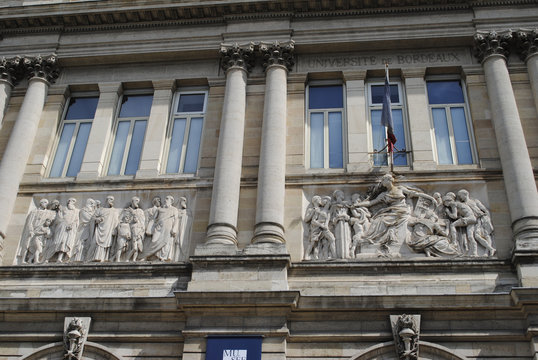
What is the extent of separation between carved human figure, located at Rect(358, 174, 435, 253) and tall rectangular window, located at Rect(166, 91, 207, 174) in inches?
206

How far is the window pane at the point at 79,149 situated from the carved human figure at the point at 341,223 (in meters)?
7.63

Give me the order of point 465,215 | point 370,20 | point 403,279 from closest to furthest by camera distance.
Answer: point 403,279 < point 465,215 < point 370,20

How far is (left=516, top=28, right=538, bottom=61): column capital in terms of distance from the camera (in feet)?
61.5

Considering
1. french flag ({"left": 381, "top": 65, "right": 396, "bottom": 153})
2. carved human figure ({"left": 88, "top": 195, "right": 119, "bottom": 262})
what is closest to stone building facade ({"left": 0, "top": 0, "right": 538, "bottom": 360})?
carved human figure ({"left": 88, "top": 195, "right": 119, "bottom": 262})

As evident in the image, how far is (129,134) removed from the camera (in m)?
19.5

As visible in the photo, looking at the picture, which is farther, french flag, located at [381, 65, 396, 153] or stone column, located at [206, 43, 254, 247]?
french flag, located at [381, 65, 396, 153]

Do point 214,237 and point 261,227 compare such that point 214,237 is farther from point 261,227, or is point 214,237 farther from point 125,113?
point 125,113

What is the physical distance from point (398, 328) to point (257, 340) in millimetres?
3074

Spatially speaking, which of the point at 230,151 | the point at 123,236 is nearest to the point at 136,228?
the point at 123,236

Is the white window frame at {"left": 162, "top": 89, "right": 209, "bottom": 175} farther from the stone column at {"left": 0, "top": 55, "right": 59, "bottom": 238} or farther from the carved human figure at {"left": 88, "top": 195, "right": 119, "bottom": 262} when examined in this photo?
the stone column at {"left": 0, "top": 55, "right": 59, "bottom": 238}

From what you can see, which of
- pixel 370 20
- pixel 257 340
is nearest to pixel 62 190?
pixel 257 340

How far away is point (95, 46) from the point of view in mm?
20625

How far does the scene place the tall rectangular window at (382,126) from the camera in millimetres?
17922

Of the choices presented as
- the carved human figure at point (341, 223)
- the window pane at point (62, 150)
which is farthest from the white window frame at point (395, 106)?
the window pane at point (62, 150)
